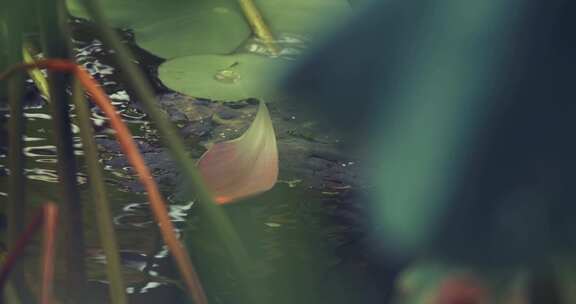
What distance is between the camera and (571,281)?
0.30 meters

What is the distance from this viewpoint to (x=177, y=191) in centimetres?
108

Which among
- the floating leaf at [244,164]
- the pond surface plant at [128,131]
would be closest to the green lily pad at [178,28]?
the pond surface plant at [128,131]

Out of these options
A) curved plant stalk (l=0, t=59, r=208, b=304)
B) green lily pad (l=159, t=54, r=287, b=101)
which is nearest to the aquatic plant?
curved plant stalk (l=0, t=59, r=208, b=304)

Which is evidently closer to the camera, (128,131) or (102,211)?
(102,211)

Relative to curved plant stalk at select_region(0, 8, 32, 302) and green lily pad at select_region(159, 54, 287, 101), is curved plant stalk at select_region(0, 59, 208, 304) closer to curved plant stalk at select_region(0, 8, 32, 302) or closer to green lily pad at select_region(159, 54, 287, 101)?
curved plant stalk at select_region(0, 8, 32, 302)

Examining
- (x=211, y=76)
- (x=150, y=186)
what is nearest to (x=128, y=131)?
(x=211, y=76)

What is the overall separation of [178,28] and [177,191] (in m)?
0.19

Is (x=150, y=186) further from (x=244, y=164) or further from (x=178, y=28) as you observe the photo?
(x=178, y=28)

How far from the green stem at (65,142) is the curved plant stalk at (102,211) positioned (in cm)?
3

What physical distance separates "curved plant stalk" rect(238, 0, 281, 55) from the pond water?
0.10 metres

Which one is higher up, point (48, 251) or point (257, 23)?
point (257, 23)

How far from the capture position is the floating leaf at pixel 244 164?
2.24 ft

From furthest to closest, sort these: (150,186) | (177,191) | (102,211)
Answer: (177,191)
(102,211)
(150,186)

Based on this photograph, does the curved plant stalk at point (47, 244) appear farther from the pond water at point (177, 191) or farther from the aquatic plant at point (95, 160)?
the pond water at point (177, 191)
